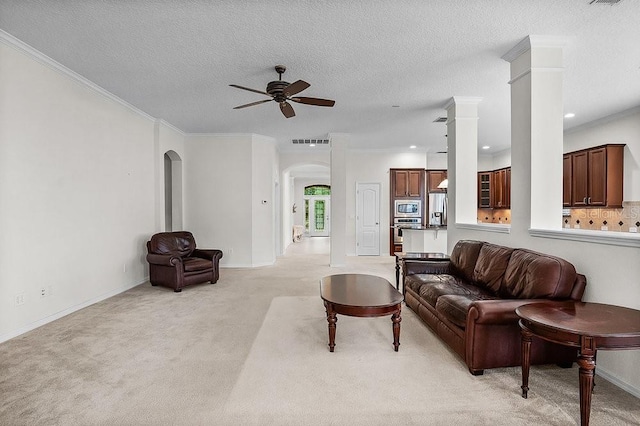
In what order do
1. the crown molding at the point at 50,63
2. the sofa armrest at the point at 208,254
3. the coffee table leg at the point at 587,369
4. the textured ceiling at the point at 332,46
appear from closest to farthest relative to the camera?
the coffee table leg at the point at 587,369 < the textured ceiling at the point at 332,46 < the crown molding at the point at 50,63 < the sofa armrest at the point at 208,254

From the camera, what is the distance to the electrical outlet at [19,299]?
3352mm

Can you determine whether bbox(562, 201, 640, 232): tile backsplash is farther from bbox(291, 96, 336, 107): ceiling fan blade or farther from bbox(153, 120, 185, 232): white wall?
bbox(153, 120, 185, 232): white wall

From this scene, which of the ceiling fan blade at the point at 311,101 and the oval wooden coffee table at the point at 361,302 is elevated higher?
the ceiling fan blade at the point at 311,101

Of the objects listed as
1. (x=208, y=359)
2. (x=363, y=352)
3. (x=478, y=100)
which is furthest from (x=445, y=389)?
(x=478, y=100)

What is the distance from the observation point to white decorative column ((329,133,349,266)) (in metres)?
7.55

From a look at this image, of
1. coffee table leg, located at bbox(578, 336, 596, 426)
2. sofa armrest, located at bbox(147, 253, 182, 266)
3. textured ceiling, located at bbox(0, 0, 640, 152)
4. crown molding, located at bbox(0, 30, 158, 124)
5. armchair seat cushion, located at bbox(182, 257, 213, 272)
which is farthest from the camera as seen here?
armchair seat cushion, located at bbox(182, 257, 213, 272)

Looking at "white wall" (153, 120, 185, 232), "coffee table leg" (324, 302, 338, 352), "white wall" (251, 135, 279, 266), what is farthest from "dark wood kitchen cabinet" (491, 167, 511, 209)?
"white wall" (153, 120, 185, 232)

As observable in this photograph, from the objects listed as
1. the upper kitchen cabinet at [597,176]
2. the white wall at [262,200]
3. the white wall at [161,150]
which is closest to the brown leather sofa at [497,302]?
the upper kitchen cabinet at [597,176]

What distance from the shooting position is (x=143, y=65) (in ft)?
12.8

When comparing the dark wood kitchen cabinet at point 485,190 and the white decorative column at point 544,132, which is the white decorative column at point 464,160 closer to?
the white decorative column at point 544,132

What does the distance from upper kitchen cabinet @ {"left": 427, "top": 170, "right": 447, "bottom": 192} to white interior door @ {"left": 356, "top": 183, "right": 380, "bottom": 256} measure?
1463mm

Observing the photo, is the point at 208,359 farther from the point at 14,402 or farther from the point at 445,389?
the point at 445,389

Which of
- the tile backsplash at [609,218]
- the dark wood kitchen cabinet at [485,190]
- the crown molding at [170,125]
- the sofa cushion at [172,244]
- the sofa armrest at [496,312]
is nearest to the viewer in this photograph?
the sofa armrest at [496,312]

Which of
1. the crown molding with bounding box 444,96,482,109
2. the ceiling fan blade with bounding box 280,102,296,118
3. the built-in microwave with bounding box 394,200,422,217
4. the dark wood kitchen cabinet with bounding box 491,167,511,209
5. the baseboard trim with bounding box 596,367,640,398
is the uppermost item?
the crown molding with bounding box 444,96,482,109
